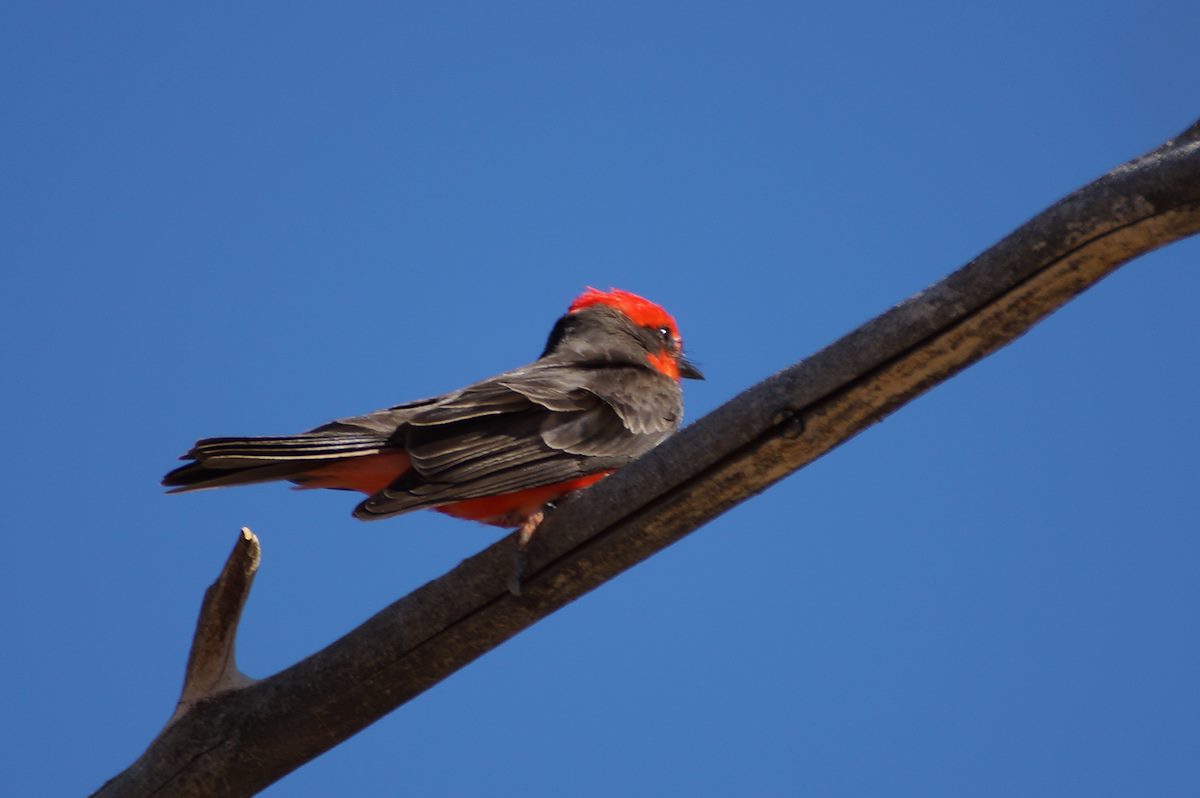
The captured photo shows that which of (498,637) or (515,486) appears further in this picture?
(515,486)

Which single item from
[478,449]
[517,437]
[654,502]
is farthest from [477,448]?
[654,502]

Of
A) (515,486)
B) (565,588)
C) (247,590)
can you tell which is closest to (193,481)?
(247,590)

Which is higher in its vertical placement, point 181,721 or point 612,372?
point 612,372

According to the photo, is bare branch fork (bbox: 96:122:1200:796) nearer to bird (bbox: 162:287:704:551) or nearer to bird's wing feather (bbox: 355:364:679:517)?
bird (bbox: 162:287:704:551)

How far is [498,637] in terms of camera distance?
374cm

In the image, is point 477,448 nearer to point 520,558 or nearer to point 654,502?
point 520,558

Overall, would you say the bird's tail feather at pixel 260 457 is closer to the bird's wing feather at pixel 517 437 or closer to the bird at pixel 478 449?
the bird at pixel 478 449

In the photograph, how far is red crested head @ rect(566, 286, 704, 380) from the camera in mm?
6125

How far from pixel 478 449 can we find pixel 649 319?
2128 mm

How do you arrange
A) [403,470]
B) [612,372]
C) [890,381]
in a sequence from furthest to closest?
[612,372] → [403,470] → [890,381]

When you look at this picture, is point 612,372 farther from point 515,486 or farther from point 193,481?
point 193,481

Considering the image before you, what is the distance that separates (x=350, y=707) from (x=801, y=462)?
4.89 feet

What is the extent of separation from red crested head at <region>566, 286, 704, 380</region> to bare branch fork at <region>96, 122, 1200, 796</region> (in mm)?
2510

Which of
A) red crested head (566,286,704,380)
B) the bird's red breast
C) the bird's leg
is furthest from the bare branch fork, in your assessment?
red crested head (566,286,704,380)
